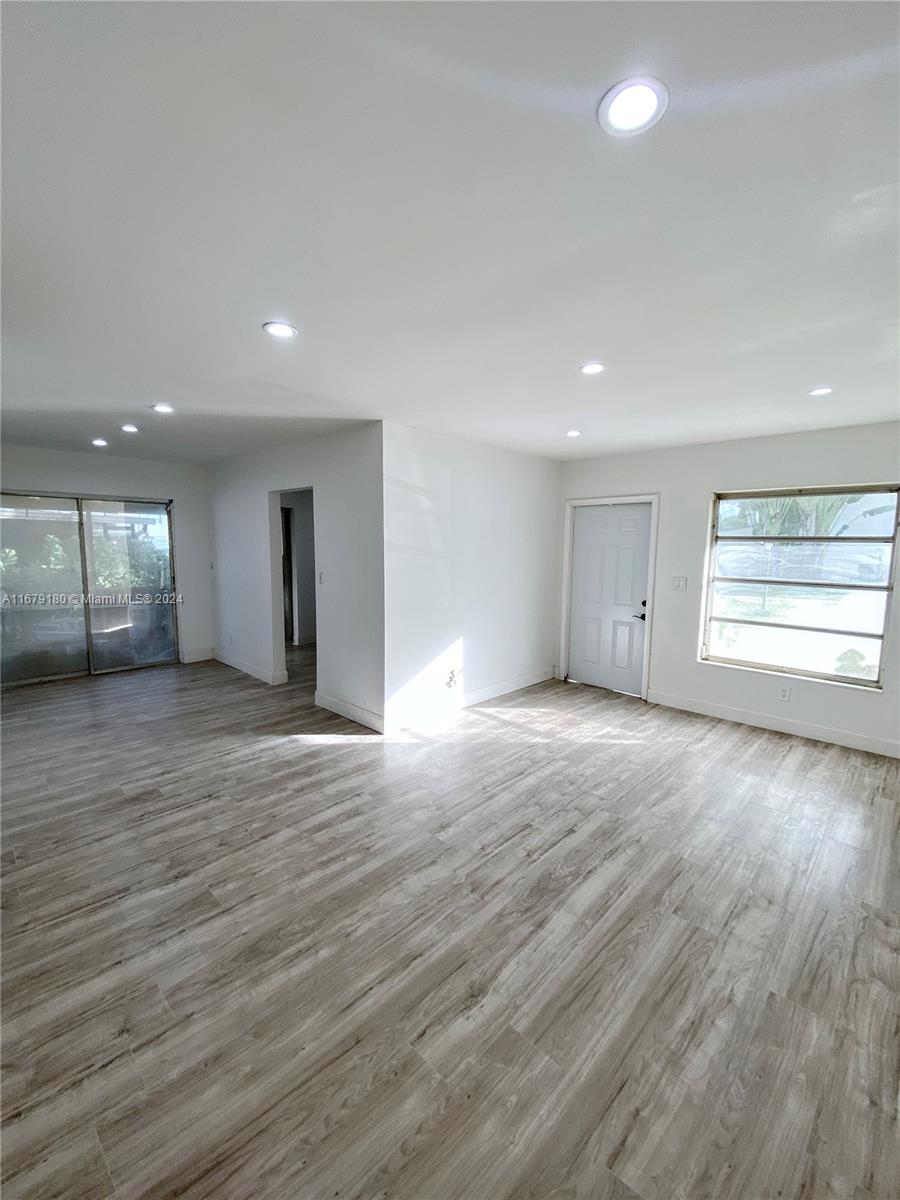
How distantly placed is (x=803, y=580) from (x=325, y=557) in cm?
427

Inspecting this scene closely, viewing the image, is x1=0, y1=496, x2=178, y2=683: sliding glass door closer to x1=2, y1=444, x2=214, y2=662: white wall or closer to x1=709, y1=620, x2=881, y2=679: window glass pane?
x1=2, y1=444, x2=214, y2=662: white wall

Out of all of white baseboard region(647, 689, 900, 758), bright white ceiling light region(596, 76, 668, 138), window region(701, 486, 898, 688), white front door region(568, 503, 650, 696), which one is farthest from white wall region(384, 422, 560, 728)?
bright white ceiling light region(596, 76, 668, 138)

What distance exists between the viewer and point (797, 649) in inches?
167

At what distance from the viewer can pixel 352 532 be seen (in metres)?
4.22

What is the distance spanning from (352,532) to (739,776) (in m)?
3.54

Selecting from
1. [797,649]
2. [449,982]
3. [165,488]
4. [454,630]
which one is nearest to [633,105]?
[449,982]

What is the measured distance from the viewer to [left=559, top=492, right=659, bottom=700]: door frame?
492 cm

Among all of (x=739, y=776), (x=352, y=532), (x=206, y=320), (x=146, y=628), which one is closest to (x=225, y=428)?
(x=352, y=532)

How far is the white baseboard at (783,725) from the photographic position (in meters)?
3.83

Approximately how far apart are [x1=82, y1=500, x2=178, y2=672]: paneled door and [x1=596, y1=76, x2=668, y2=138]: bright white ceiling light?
21.3 feet

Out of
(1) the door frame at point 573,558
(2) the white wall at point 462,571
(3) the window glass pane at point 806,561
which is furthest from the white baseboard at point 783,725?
(2) the white wall at point 462,571

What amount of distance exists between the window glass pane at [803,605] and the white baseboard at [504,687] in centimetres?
202

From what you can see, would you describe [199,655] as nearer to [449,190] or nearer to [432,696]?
[432,696]

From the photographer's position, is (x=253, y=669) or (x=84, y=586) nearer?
(x=84, y=586)
